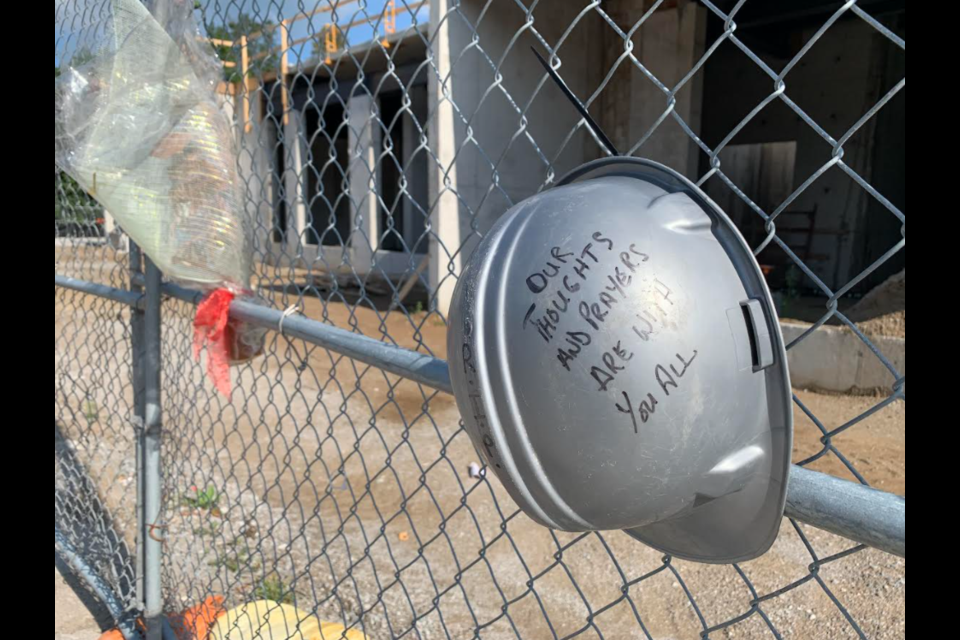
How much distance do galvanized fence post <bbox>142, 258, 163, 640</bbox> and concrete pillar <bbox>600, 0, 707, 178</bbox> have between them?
7.94 metres

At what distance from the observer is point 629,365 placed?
0.74 m

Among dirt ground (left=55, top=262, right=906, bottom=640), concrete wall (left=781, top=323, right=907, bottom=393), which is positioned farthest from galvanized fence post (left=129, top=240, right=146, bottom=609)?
concrete wall (left=781, top=323, right=907, bottom=393)

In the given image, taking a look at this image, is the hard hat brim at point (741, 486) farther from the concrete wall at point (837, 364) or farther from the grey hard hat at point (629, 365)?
the concrete wall at point (837, 364)

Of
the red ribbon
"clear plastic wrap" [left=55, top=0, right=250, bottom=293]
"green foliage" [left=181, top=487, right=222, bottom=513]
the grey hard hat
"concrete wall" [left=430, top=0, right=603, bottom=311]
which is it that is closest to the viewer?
the grey hard hat

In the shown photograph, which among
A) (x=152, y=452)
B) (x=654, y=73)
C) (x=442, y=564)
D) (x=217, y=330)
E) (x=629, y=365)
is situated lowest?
(x=442, y=564)

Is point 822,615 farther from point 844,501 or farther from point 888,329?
point 888,329

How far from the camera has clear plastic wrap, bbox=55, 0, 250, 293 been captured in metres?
1.95

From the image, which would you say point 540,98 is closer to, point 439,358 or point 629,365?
point 439,358

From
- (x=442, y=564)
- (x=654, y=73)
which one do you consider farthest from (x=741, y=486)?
(x=654, y=73)

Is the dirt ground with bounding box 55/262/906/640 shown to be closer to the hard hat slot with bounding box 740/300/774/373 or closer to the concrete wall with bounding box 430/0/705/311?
the hard hat slot with bounding box 740/300/774/373

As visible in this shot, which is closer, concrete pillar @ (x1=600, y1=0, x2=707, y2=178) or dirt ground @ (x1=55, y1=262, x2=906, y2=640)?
dirt ground @ (x1=55, y1=262, x2=906, y2=640)

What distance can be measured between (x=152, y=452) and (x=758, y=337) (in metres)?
2.25

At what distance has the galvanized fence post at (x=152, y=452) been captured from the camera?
2.31 metres
